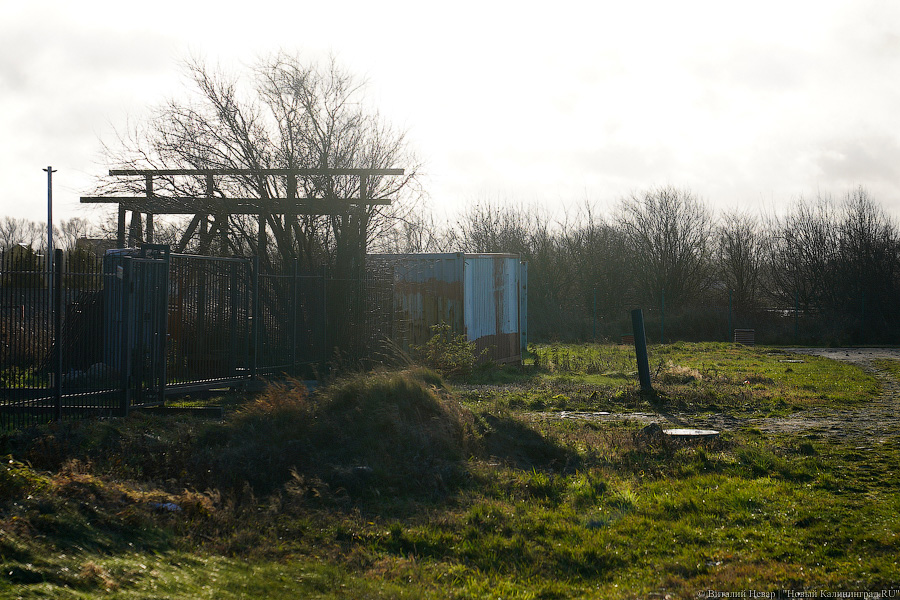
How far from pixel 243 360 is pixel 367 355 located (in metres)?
3.23

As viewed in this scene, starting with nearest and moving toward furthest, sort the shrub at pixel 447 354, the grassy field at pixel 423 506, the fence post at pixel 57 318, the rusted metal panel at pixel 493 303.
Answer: the grassy field at pixel 423 506
the fence post at pixel 57 318
the shrub at pixel 447 354
the rusted metal panel at pixel 493 303

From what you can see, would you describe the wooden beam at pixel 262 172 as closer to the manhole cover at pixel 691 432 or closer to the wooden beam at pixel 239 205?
the wooden beam at pixel 239 205

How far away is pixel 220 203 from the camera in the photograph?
15.2m

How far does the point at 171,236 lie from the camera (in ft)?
55.4

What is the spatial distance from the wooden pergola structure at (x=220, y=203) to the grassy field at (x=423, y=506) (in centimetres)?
629

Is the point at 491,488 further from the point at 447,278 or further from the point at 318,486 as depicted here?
the point at 447,278

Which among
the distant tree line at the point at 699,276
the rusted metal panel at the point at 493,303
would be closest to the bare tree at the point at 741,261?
the distant tree line at the point at 699,276

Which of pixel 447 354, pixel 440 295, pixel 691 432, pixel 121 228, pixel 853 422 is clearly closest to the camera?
pixel 691 432

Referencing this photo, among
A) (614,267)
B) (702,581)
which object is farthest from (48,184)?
(702,581)

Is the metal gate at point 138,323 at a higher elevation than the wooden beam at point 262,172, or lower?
lower

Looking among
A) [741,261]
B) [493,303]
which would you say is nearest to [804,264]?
[741,261]

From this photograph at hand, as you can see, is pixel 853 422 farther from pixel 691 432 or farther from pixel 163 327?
pixel 163 327

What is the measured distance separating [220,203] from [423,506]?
1059cm

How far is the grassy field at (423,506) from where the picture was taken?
4.69 metres
